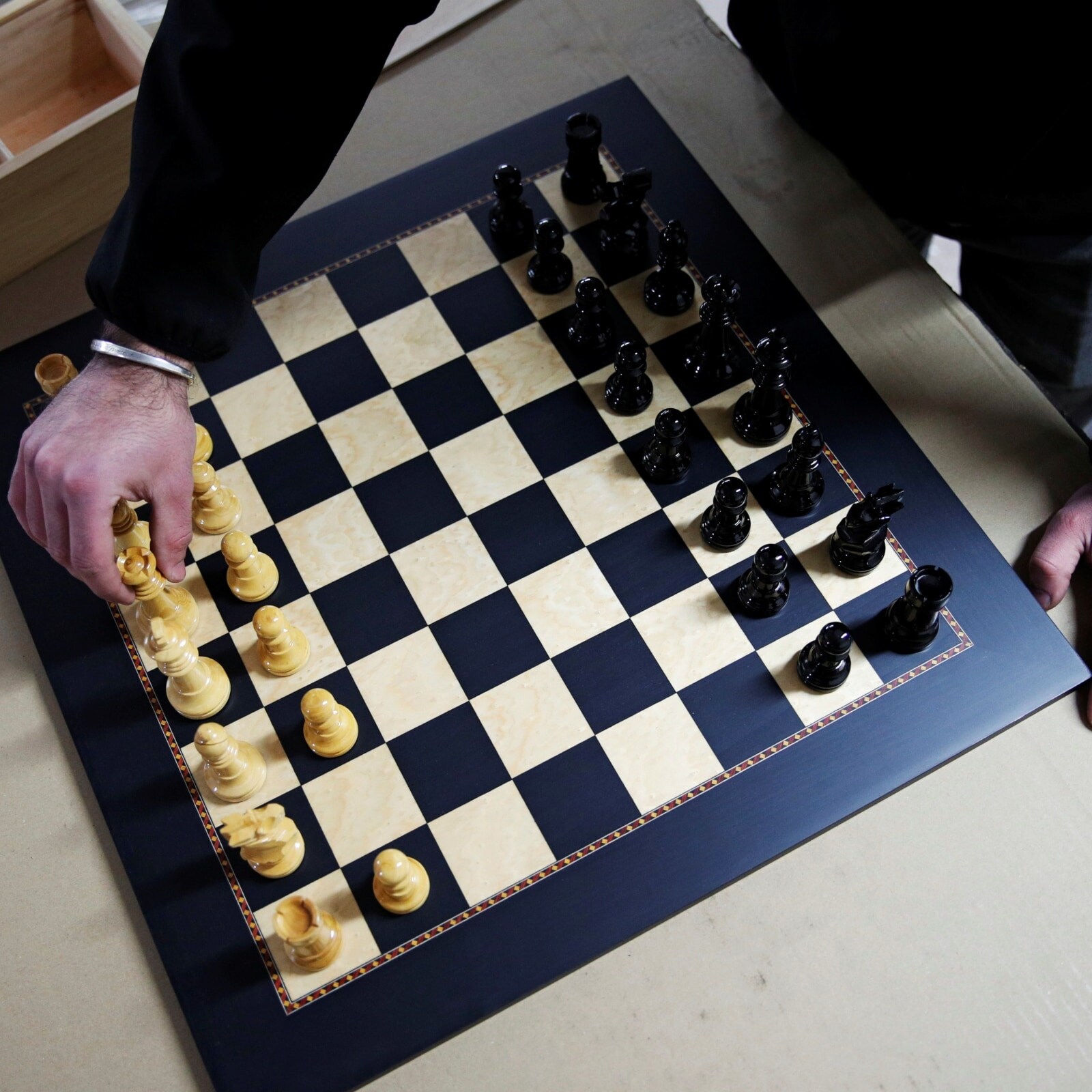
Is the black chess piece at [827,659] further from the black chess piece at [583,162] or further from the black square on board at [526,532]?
the black chess piece at [583,162]

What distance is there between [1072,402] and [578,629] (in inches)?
46.8

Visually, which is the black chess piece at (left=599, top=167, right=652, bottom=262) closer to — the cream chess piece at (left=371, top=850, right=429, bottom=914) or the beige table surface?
the beige table surface

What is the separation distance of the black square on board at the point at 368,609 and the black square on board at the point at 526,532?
156mm

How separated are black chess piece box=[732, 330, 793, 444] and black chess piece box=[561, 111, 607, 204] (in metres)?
0.47

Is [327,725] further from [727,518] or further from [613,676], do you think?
[727,518]

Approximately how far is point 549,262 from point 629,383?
0.31 metres

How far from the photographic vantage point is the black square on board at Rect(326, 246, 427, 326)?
1899 millimetres

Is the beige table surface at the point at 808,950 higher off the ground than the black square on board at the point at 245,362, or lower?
lower

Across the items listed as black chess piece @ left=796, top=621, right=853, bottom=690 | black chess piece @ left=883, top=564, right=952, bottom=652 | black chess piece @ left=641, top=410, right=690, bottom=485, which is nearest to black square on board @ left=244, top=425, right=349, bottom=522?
black chess piece @ left=641, top=410, right=690, bottom=485

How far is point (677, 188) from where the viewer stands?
1.99m

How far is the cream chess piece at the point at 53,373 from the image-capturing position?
1.78m

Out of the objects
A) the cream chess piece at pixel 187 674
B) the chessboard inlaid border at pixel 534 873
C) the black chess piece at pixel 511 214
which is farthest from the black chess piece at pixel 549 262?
the cream chess piece at pixel 187 674

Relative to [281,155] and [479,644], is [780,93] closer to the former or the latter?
[281,155]

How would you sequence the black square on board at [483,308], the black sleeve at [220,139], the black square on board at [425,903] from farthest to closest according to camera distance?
1. the black square on board at [483,308]
2. the black square on board at [425,903]
3. the black sleeve at [220,139]
